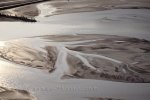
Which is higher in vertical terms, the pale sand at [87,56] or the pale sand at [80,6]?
the pale sand at [80,6]

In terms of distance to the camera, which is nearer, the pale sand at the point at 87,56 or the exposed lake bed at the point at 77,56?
the exposed lake bed at the point at 77,56

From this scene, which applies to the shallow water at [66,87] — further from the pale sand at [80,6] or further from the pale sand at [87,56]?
the pale sand at [80,6]

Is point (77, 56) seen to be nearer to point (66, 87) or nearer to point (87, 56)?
point (87, 56)

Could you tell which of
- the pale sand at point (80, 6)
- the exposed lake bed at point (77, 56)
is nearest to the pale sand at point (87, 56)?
the exposed lake bed at point (77, 56)

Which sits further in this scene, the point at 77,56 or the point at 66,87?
the point at 77,56

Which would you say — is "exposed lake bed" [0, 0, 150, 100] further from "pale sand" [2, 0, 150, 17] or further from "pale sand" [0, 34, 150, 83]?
"pale sand" [2, 0, 150, 17]

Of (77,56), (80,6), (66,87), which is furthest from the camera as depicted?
(80,6)

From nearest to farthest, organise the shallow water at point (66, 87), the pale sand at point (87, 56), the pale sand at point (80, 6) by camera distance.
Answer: the shallow water at point (66, 87)
the pale sand at point (87, 56)
the pale sand at point (80, 6)

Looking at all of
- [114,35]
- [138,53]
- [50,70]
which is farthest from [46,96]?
[114,35]

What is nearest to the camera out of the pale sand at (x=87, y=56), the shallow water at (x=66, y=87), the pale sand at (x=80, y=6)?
the shallow water at (x=66, y=87)

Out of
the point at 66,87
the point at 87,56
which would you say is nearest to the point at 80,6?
the point at 87,56

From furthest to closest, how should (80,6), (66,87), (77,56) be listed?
(80,6), (77,56), (66,87)

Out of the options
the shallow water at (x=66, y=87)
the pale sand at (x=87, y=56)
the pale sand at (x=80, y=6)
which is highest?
the pale sand at (x=80, y=6)
